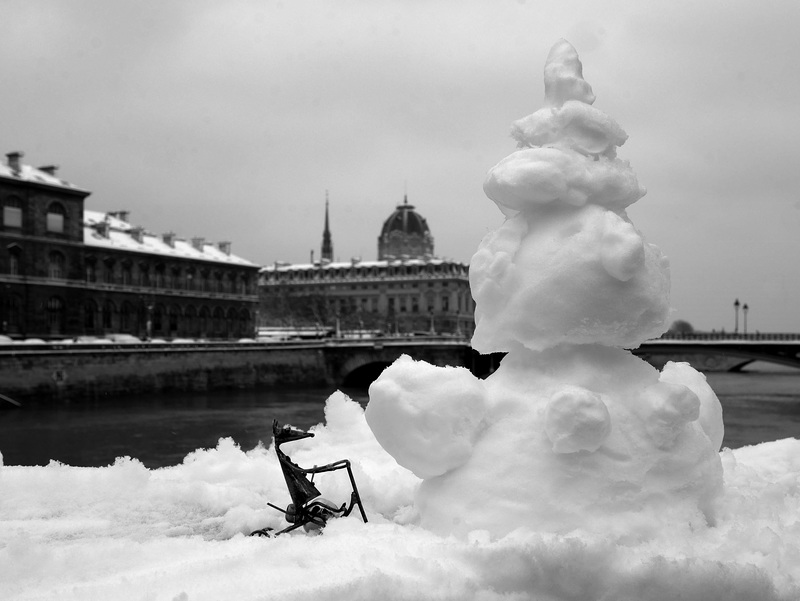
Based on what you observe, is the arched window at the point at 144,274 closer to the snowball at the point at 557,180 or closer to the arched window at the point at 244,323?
the arched window at the point at 244,323

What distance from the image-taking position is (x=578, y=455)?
562cm

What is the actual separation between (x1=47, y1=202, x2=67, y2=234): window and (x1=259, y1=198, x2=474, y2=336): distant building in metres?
40.9

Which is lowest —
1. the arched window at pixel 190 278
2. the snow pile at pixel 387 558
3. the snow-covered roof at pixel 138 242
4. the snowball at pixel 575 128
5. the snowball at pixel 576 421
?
the snow pile at pixel 387 558

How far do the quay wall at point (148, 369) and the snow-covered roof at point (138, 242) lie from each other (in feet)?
49.5

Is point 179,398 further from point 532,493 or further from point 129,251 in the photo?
point 532,493

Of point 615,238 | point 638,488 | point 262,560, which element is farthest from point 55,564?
point 615,238

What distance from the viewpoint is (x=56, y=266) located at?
5075 cm

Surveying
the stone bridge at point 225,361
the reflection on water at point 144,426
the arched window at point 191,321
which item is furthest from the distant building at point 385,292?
the reflection on water at point 144,426

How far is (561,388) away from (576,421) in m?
0.41

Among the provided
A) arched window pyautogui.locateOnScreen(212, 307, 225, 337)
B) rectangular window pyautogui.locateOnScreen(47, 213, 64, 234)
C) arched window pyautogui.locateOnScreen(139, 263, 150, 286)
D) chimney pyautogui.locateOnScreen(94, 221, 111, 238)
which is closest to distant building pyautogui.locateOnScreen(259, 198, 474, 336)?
arched window pyautogui.locateOnScreen(212, 307, 225, 337)

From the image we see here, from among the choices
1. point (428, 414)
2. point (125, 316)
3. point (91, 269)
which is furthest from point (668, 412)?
point (125, 316)

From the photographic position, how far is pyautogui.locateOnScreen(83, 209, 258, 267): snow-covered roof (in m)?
57.2

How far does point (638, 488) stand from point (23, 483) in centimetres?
578

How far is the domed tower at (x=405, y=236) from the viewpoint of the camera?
12669 cm
